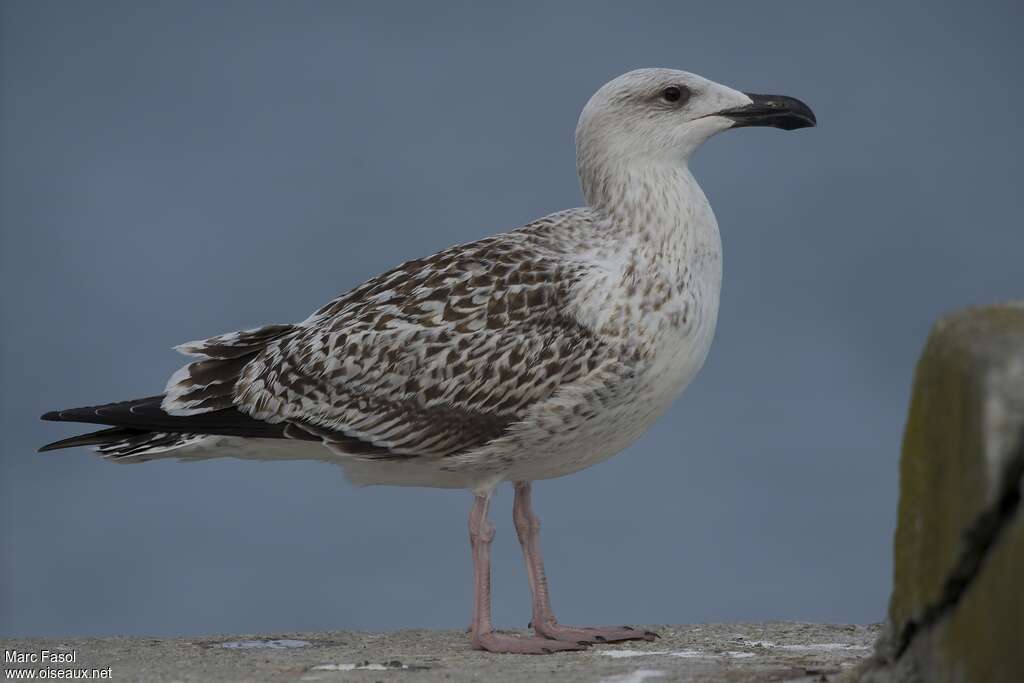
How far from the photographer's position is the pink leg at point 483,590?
343 inches

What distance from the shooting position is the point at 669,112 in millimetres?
8930

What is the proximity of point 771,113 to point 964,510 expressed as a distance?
4344 millimetres

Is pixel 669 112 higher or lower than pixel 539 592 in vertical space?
higher

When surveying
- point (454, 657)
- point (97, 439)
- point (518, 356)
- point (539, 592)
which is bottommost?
point (454, 657)

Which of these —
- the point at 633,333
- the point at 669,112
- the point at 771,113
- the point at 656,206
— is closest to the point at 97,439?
the point at 633,333

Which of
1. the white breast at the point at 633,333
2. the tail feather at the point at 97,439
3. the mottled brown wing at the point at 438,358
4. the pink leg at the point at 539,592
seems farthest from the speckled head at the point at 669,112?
the tail feather at the point at 97,439

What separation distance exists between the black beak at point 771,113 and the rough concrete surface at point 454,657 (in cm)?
342

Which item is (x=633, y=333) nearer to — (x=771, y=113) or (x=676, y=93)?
(x=676, y=93)

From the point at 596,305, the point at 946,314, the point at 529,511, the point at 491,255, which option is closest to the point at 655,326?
the point at 596,305

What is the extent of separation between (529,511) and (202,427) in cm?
230

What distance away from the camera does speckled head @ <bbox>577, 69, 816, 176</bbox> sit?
29.2ft

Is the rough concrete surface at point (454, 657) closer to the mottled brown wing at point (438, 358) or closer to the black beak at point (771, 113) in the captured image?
the mottled brown wing at point (438, 358)

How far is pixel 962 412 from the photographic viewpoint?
5.20 meters

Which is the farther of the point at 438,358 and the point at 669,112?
the point at 669,112
